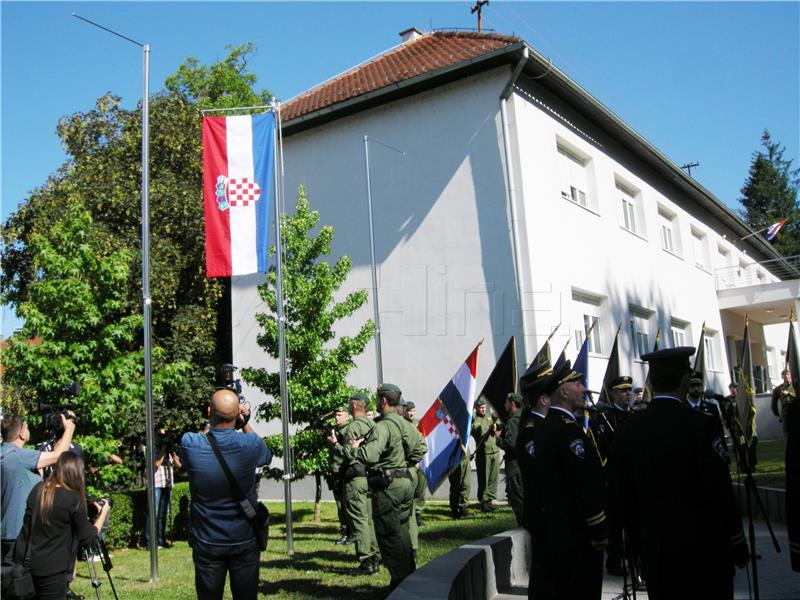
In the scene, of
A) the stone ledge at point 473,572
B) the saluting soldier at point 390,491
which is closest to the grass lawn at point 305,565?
the saluting soldier at point 390,491

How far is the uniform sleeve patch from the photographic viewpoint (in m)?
4.79

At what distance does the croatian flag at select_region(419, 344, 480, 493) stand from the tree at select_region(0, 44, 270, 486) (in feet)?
44.5

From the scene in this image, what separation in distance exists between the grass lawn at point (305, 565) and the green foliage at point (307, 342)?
6.37 ft

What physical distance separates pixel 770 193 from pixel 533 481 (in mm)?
74446

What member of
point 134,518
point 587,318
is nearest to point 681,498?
point 134,518

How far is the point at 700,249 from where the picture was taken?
96.0 ft

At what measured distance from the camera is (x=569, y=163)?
1920 centimetres

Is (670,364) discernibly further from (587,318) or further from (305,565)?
(587,318)

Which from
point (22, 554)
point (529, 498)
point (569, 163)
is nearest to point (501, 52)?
point (569, 163)

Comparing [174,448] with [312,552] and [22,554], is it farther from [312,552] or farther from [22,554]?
[22,554]

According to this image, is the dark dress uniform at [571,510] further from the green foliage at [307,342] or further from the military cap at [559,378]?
the green foliage at [307,342]

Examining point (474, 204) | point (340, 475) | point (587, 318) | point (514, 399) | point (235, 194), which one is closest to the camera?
point (340, 475)

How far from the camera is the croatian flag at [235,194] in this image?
10.2 metres

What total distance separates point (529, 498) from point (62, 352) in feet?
30.7
